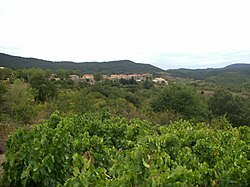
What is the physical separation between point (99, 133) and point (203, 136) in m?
2.69

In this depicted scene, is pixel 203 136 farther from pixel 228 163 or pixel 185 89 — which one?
pixel 185 89

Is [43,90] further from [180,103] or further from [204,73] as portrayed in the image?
[204,73]

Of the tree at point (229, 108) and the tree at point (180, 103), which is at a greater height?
the tree at point (180, 103)

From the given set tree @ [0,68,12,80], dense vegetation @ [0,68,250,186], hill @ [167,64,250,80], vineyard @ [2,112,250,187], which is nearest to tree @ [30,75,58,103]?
tree @ [0,68,12,80]

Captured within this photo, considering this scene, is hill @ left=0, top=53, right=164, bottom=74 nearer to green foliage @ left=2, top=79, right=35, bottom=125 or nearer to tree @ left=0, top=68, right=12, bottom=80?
tree @ left=0, top=68, right=12, bottom=80

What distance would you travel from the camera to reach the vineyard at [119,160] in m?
3.27

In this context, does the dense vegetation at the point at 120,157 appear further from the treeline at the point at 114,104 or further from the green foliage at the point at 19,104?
the green foliage at the point at 19,104

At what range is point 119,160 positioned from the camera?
157 inches

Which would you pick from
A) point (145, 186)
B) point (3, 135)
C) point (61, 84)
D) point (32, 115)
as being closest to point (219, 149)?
point (145, 186)

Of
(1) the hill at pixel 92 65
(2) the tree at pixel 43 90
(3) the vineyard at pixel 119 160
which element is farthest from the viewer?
(1) the hill at pixel 92 65

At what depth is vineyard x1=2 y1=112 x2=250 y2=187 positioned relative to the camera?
3.27 m

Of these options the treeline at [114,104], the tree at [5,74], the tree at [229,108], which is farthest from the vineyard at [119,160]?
the tree at [5,74]

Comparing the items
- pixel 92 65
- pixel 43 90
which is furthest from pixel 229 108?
pixel 92 65

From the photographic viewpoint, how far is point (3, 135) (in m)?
12.4
